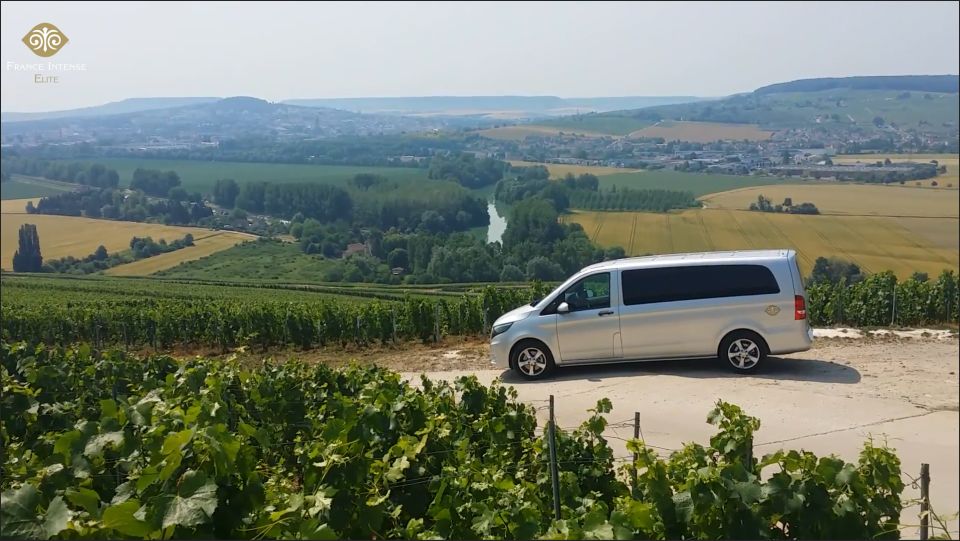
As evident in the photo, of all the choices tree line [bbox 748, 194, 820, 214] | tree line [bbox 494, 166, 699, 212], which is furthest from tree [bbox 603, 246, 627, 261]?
tree line [bbox 494, 166, 699, 212]

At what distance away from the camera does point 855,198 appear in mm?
22234

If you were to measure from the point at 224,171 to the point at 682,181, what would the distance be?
52735 mm

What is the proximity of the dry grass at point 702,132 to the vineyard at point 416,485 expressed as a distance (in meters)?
26.9

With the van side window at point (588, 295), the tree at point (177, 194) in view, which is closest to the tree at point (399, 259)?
the van side window at point (588, 295)

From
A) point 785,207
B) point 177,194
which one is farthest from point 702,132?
point 177,194

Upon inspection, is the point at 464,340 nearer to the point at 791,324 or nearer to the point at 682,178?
the point at 791,324

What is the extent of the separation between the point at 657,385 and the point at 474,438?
4.22 meters

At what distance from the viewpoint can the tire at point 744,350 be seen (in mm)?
10242

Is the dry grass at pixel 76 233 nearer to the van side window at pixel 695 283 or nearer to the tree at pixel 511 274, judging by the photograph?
the tree at pixel 511 274

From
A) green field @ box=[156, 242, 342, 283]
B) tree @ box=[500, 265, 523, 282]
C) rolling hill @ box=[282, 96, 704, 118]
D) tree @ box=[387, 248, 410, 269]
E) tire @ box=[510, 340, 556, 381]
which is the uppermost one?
rolling hill @ box=[282, 96, 704, 118]

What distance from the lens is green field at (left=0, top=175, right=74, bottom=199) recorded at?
65.0 meters

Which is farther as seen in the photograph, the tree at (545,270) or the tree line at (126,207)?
the tree line at (126,207)

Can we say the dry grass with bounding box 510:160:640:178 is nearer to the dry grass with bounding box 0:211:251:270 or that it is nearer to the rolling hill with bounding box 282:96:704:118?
the rolling hill with bounding box 282:96:704:118

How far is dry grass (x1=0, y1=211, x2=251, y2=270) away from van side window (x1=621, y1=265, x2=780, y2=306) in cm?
5211
